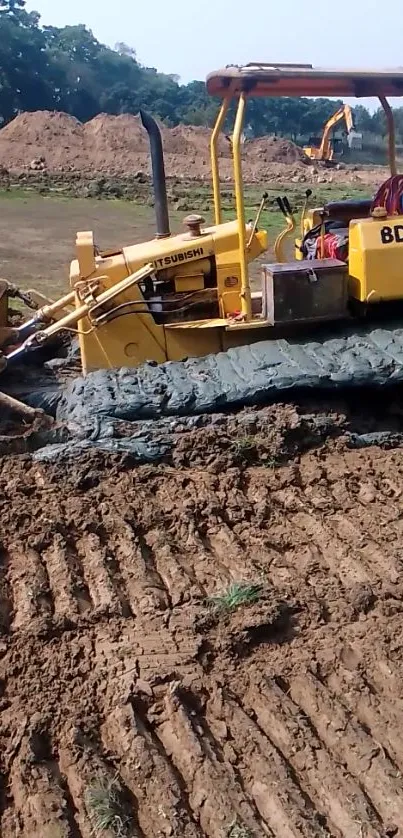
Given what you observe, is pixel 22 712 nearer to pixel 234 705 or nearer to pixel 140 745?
pixel 140 745

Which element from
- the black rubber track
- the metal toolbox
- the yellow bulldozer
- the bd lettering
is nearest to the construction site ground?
the black rubber track

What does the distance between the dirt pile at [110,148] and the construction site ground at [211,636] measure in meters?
27.3

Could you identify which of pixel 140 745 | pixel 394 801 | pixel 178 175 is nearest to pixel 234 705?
pixel 140 745

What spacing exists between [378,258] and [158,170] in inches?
69.9

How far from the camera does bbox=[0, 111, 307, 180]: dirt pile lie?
109ft

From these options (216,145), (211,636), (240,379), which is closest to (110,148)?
(216,145)

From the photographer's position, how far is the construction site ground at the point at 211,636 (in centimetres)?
289

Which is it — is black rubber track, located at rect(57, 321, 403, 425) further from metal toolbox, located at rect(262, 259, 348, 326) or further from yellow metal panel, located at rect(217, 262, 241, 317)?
yellow metal panel, located at rect(217, 262, 241, 317)

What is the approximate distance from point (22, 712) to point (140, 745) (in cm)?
51

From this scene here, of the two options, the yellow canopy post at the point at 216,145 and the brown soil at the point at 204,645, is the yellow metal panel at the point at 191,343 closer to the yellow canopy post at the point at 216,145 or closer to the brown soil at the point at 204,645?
the yellow canopy post at the point at 216,145

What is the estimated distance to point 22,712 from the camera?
10.7ft

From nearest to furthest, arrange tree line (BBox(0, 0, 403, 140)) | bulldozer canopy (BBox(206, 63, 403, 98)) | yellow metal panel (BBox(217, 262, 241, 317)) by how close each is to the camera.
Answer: bulldozer canopy (BBox(206, 63, 403, 98)) → yellow metal panel (BBox(217, 262, 241, 317)) → tree line (BBox(0, 0, 403, 140))

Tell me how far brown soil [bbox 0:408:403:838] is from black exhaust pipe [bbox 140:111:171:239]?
6.95 ft

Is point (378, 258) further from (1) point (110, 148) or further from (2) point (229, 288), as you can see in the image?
(1) point (110, 148)
